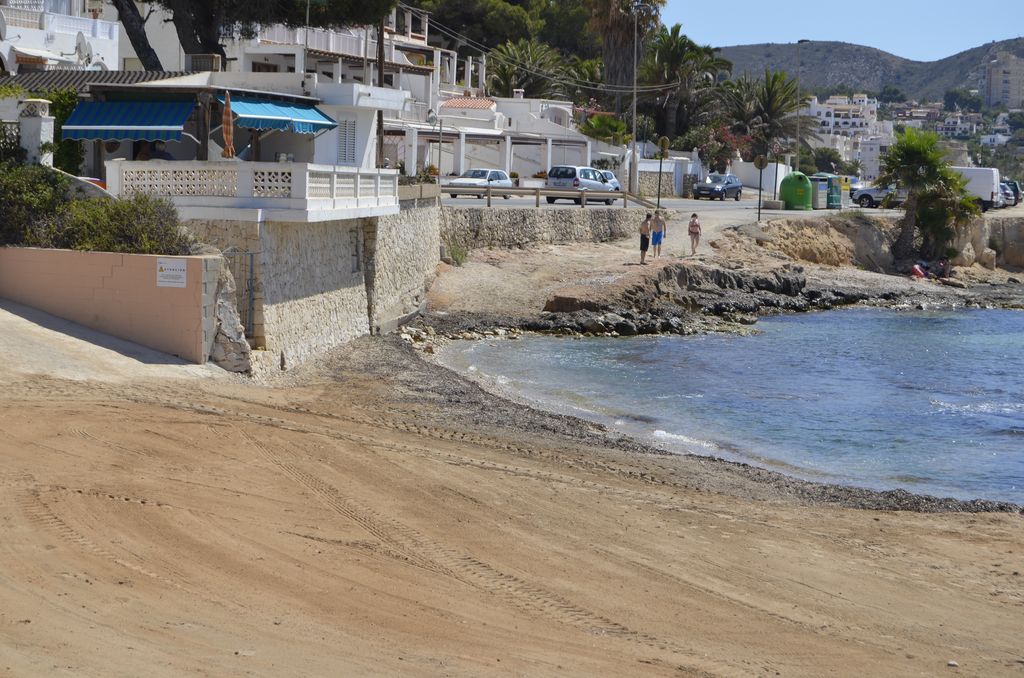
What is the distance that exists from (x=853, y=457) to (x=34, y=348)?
12.8 m

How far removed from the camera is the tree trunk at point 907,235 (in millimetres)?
53656

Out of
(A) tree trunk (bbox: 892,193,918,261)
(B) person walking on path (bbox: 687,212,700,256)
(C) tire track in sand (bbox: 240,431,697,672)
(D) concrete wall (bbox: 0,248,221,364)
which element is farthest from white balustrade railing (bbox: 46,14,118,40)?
(A) tree trunk (bbox: 892,193,918,261)

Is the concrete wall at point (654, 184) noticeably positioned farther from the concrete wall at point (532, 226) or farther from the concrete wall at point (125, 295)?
the concrete wall at point (125, 295)

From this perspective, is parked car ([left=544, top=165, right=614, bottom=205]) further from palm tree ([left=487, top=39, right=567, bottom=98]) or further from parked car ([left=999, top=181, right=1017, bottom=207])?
palm tree ([left=487, top=39, right=567, bottom=98])

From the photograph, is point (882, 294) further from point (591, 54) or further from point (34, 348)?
point (591, 54)

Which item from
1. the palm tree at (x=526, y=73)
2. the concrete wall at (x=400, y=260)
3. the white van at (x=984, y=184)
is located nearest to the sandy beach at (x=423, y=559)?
the concrete wall at (x=400, y=260)

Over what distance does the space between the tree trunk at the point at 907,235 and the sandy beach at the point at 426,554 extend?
38961 millimetres

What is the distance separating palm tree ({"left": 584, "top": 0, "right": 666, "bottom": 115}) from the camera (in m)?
75.8

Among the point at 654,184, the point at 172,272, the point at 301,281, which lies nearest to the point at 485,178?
the point at 654,184

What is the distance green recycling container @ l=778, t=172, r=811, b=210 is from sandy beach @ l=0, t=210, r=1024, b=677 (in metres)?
42.3

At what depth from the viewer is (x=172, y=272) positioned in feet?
58.4

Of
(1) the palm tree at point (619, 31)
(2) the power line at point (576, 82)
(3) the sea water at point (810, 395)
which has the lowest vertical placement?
(3) the sea water at point (810, 395)

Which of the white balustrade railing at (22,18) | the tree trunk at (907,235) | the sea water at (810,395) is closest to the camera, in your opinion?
the sea water at (810,395)

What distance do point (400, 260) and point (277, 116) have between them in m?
4.47
